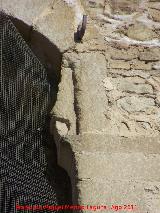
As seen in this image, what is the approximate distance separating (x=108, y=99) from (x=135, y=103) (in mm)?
167

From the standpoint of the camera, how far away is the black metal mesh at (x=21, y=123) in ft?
7.86

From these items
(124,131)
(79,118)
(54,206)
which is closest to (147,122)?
(124,131)

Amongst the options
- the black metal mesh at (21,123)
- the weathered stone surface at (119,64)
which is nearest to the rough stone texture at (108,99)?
the weathered stone surface at (119,64)

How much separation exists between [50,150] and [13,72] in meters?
0.53

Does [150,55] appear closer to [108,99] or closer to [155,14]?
[155,14]

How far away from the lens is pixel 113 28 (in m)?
3.03

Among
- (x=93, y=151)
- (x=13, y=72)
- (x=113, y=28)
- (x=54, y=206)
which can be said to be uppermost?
(x=113, y=28)

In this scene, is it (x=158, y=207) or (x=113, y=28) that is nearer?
(x=158, y=207)

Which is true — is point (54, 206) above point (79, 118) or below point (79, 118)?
below

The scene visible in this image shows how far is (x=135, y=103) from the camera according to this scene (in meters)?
2.72

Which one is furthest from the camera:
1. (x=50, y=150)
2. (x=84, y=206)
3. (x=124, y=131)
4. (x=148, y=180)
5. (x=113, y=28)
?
(x=113, y=28)

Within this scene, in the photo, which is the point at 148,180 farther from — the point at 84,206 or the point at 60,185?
the point at 60,185

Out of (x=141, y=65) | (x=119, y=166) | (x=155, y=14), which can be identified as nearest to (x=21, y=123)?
(x=119, y=166)

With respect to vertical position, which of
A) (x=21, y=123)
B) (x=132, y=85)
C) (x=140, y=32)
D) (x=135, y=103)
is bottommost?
(x=21, y=123)
